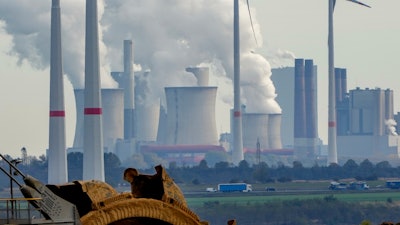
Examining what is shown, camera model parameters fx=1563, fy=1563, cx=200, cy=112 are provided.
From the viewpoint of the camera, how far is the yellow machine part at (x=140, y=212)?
1759 cm

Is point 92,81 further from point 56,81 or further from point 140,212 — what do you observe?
point 140,212

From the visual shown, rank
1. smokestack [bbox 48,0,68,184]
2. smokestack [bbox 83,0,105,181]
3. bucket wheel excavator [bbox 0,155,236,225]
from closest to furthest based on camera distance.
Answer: bucket wheel excavator [bbox 0,155,236,225]
smokestack [bbox 83,0,105,181]
smokestack [bbox 48,0,68,184]

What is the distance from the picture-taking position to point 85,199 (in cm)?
1906

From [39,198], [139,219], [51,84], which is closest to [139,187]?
[139,219]

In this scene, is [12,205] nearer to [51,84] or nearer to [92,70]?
[92,70]

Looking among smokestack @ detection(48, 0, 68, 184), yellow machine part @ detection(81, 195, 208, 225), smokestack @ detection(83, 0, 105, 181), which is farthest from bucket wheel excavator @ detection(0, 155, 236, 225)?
smokestack @ detection(48, 0, 68, 184)

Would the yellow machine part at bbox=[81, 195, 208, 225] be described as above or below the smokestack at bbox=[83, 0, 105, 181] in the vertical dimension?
below

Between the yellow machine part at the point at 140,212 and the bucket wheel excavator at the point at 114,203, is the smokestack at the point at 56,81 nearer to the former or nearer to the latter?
the bucket wheel excavator at the point at 114,203

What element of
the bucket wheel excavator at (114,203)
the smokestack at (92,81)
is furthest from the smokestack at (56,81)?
the bucket wheel excavator at (114,203)

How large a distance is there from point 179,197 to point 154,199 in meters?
1.15

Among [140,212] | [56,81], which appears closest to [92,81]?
[56,81]

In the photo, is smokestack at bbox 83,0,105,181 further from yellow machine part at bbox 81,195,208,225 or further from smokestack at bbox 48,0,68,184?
yellow machine part at bbox 81,195,208,225

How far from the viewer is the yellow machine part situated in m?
17.6

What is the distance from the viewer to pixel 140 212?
1811 centimetres
